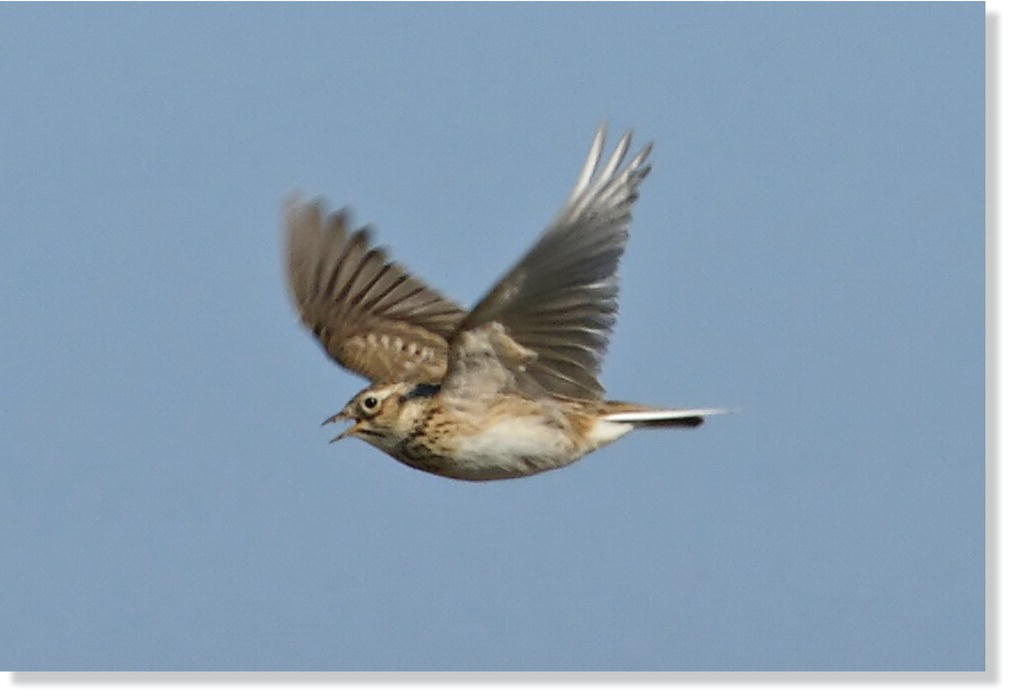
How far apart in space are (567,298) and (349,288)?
2.49 meters

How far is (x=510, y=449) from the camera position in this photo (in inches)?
504

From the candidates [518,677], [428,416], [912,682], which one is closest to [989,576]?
[912,682]

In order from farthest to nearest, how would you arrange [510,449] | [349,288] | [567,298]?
[349,288]
[510,449]
[567,298]

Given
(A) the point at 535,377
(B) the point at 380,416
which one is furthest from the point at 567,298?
(B) the point at 380,416

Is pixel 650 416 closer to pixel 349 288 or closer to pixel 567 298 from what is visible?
pixel 567 298

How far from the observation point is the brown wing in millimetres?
14523

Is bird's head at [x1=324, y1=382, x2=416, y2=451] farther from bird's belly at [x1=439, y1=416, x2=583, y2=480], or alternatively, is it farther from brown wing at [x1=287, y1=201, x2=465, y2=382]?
brown wing at [x1=287, y1=201, x2=465, y2=382]

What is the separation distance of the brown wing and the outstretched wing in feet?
5.74

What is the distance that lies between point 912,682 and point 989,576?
0.75m

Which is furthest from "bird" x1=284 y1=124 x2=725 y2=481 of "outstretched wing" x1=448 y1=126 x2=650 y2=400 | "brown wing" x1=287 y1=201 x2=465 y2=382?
"brown wing" x1=287 y1=201 x2=465 y2=382

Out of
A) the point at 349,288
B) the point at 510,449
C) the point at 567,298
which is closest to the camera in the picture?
the point at 567,298

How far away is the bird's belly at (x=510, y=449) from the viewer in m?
12.8

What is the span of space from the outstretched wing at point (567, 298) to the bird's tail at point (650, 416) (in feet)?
0.47

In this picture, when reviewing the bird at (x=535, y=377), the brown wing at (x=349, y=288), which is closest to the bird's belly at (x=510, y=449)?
the bird at (x=535, y=377)
